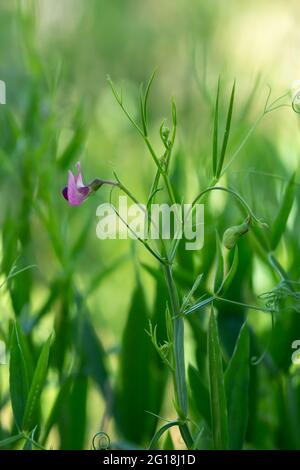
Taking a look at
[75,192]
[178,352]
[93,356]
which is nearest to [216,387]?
[178,352]

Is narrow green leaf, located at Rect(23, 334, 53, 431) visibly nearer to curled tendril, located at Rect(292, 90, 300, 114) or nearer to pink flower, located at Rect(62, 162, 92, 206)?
pink flower, located at Rect(62, 162, 92, 206)

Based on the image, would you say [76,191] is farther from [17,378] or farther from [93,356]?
[93,356]

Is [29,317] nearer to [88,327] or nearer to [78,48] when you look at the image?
[88,327]

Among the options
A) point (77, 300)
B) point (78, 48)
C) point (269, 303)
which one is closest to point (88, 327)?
point (77, 300)

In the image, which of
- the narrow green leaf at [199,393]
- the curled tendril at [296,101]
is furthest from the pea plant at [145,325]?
the curled tendril at [296,101]

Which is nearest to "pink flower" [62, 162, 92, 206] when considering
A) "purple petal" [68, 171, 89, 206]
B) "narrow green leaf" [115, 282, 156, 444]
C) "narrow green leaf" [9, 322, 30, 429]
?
"purple petal" [68, 171, 89, 206]
